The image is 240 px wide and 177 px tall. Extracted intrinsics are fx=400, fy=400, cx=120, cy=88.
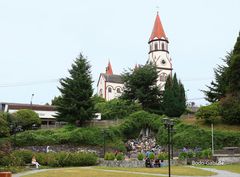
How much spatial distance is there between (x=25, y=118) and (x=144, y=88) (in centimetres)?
1736

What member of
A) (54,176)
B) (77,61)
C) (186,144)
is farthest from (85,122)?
(54,176)

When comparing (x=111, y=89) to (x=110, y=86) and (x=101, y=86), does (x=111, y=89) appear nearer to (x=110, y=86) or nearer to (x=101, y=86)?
(x=110, y=86)

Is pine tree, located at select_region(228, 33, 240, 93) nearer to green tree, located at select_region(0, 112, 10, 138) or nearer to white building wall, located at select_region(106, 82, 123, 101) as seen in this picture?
green tree, located at select_region(0, 112, 10, 138)

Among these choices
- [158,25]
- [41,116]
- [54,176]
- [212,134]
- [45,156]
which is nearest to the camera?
[54,176]

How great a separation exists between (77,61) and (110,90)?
4461 cm

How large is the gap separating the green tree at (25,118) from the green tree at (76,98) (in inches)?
118

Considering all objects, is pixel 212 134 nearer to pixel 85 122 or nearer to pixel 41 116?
pixel 85 122

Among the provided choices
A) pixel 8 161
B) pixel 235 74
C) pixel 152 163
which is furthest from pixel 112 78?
pixel 8 161

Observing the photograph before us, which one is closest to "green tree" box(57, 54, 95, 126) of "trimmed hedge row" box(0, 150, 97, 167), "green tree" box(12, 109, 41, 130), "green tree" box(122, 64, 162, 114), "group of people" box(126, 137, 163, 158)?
"green tree" box(12, 109, 41, 130)

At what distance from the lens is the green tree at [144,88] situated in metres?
55.9

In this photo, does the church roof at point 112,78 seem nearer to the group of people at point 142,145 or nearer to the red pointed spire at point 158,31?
the red pointed spire at point 158,31

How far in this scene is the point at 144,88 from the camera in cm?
5628

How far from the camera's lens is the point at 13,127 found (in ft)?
146

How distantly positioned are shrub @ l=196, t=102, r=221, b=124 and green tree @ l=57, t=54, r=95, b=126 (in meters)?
12.7
